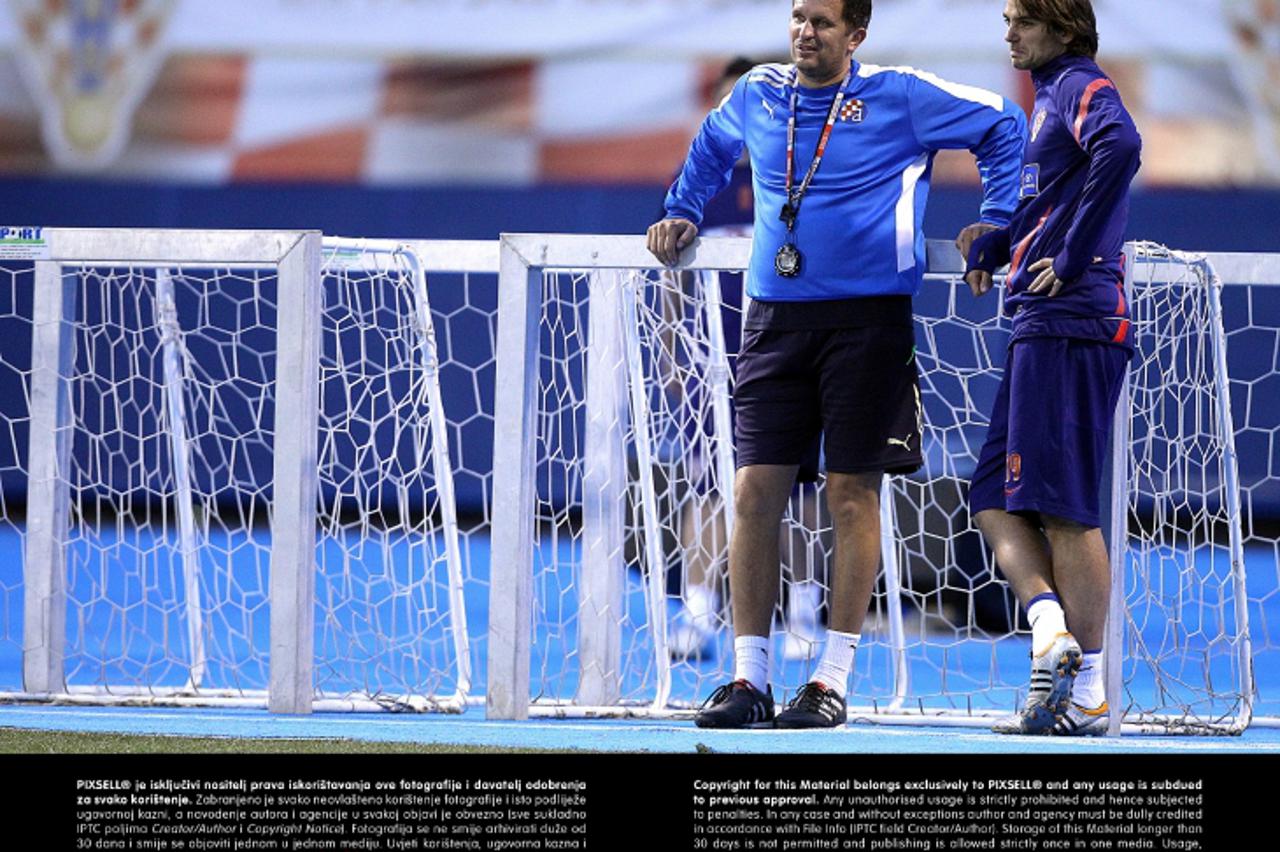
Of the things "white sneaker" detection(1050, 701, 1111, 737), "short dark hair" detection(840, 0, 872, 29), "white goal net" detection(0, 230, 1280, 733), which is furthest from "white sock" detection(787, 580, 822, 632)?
"short dark hair" detection(840, 0, 872, 29)

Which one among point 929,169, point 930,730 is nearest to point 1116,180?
point 929,169

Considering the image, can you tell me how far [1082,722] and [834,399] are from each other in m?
0.84

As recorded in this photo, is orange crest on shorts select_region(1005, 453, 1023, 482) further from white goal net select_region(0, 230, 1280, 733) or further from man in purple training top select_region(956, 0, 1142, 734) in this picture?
white goal net select_region(0, 230, 1280, 733)

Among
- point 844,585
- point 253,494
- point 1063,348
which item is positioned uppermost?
point 1063,348

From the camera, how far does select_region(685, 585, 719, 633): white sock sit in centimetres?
545

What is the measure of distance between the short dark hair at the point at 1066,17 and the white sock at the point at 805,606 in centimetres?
211

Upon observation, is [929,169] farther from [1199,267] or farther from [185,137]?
[185,137]

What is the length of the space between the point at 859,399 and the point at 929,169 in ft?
1.76

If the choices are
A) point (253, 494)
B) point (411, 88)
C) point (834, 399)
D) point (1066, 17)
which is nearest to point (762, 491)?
point (834, 399)

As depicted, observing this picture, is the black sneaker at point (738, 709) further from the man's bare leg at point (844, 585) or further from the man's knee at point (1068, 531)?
the man's knee at point (1068, 531)

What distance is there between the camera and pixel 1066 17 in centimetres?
404

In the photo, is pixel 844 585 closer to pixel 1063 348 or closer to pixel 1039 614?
pixel 1039 614

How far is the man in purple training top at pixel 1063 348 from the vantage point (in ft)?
12.9

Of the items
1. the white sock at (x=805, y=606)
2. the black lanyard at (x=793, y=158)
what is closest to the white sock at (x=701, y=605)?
the white sock at (x=805, y=606)
